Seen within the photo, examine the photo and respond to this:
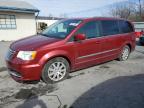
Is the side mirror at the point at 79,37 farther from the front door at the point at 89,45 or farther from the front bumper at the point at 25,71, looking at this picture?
the front bumper at the point at 25,71

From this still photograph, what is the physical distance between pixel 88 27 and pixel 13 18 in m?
14.4

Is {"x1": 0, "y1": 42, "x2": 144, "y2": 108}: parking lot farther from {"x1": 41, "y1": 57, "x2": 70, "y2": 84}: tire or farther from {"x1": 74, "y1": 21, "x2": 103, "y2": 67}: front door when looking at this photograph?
{"x1": 74, "y1": 21, "x2": 103, "y2": 67}: front door

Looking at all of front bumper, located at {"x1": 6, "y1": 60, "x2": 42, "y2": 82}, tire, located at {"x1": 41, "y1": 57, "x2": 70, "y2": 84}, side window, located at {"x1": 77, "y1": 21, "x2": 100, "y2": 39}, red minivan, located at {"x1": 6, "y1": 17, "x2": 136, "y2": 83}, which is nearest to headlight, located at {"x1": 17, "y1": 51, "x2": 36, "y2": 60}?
red minivan, located at {"x1": 6, "y1": 17, "x2": 136, "y2": 83}

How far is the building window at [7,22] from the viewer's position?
724 inches

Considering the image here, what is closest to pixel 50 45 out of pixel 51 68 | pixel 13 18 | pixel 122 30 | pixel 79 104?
pixel 51 68

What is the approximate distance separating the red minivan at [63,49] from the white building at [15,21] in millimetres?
13091

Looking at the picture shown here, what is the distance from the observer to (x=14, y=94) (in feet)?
16.1

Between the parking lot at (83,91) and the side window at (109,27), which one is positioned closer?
the parking lot at (83,91)

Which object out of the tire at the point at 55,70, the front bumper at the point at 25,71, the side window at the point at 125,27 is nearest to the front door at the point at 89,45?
the tire at the point at 55,70

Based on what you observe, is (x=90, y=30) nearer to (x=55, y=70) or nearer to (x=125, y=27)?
(x=55, y=70)

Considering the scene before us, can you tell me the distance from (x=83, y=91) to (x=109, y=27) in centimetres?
308

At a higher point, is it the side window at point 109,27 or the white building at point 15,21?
the white building at point 15,21

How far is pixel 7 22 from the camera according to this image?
18734 millimetres

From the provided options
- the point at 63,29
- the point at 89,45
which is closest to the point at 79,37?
the point at 89,45
